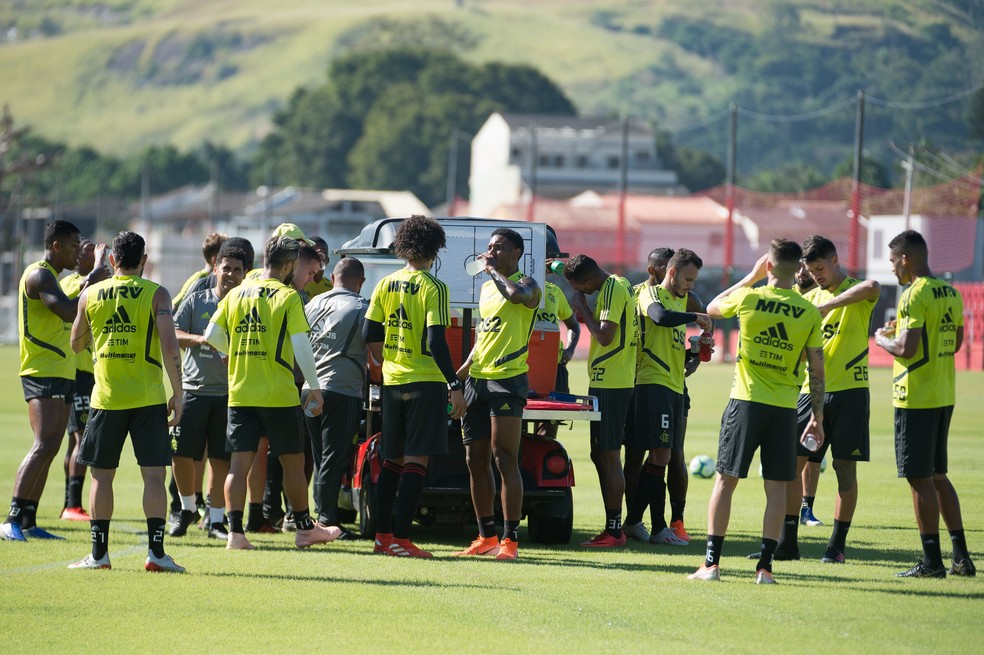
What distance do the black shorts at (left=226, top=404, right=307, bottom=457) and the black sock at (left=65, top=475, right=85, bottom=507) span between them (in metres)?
2.69

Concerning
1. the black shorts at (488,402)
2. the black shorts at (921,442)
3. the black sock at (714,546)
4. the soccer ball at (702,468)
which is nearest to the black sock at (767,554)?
the black sock at (714,546)

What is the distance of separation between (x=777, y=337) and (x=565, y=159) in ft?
376

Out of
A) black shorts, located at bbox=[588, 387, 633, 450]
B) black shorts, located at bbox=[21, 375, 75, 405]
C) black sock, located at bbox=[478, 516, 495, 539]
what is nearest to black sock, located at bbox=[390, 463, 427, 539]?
black sock, located at bbox=[478, 516, 495, 539]

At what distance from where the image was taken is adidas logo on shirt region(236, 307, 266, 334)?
9547 millimetres

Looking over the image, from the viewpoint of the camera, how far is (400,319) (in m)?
9.59

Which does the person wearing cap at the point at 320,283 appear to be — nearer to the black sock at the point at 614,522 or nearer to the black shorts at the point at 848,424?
the black sock at the point at 614,522

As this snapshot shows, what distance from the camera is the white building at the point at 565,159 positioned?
383 ft

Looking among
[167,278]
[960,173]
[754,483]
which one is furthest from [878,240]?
[754,483]

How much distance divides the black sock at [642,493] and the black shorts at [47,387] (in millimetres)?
4486

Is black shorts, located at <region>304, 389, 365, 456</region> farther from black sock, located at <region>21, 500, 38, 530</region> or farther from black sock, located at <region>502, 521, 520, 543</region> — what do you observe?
black sock, located at <region>21, 500, 38, 530</region>

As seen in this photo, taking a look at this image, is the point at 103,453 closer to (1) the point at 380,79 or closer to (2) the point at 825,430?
(2) the point at 825,430

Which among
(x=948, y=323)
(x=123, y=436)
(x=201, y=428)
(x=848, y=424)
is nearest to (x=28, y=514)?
(x=201, y=428)

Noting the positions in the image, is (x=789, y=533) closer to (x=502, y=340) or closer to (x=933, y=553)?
(x=933, y=553)

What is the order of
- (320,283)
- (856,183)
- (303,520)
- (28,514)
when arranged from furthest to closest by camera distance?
(856,183) → (320,283) → (28,514) → (303,520)
